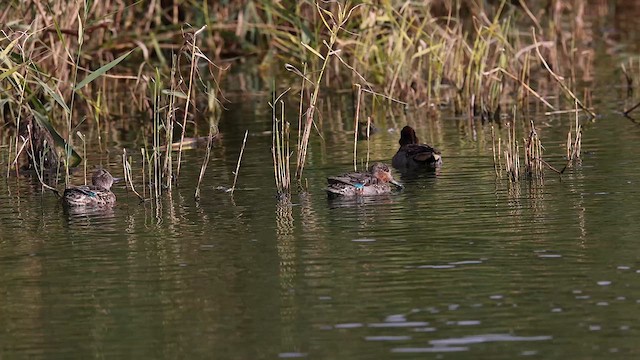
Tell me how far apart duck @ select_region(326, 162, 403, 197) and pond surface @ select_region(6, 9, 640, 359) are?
0.56 ft

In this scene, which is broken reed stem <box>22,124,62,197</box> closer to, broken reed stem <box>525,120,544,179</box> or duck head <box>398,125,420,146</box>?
duck head <box>398,125,420,146</box>

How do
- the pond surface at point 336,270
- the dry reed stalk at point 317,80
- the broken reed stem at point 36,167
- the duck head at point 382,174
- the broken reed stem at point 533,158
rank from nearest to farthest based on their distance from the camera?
1. the pond surface at point 336,270
2. the dry reed stalk at point 317,80
3. the broken reed stem at point 36,167
4. the broken reed stem at point 533,158
5. the duck head at point 382,174

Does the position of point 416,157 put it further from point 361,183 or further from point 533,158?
point 361,183

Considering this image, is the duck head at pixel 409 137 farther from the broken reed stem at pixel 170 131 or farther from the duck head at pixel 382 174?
the broken reed stem at pixel 170 131

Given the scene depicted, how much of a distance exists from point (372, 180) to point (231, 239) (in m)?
2.66

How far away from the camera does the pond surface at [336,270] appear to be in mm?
8164

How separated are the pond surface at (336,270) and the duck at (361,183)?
0.17 m

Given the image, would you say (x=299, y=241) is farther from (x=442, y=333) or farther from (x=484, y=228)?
(x=442, y=333)

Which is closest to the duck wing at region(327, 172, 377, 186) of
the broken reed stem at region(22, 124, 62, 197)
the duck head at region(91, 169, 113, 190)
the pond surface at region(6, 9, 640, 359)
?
the pond surface at region(6, 9, 640, 359)

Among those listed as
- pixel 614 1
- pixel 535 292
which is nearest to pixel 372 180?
pixel 535 292

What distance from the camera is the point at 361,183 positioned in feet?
44.2

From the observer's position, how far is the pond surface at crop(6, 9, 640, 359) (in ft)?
A: 26.8

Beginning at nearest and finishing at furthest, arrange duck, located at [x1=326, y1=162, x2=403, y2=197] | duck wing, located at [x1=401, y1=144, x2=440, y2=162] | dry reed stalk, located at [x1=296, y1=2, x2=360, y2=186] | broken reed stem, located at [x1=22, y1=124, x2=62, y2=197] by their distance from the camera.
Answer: dry reed stalk, located at [x1=296, y1=2, x2=360, y2=186], duck, located at [x1=326, y1=162, x2=403, y2=197], broken reed stem, located at [x1=22, y1=124, x2=62, y2=197], duck wing, located at [x1=401, y1=144, x2=440, y2=162]

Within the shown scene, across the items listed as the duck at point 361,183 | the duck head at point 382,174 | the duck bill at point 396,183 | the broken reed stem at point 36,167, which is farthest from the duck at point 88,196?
the duck bill at point 396,183
